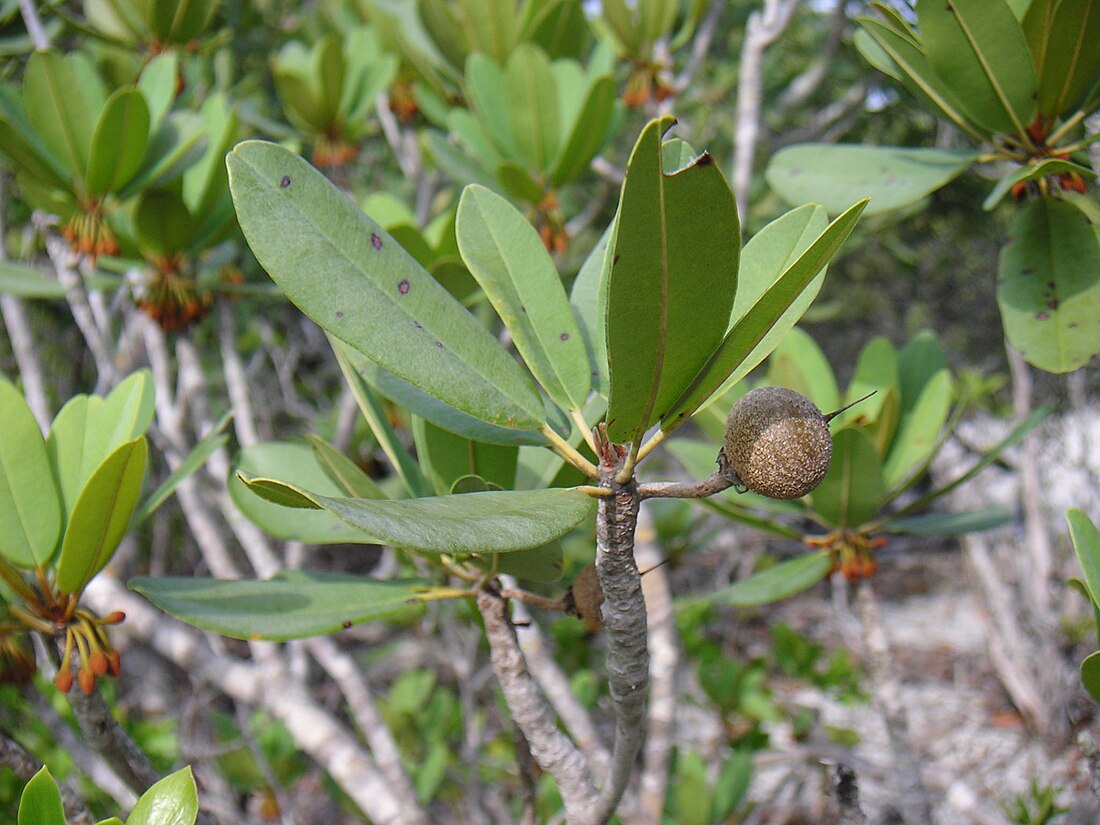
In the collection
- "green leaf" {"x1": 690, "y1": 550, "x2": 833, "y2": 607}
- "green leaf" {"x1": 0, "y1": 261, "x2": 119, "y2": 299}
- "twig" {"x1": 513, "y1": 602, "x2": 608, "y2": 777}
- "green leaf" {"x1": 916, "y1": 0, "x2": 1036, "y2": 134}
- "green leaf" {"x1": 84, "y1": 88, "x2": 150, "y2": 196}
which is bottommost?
"twig" {"x1": 513, "y1": 602, "x2": 608, "y2": 777}

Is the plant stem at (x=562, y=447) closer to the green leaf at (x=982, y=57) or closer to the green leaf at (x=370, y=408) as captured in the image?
A: the green leaf at (x=370, y=408)

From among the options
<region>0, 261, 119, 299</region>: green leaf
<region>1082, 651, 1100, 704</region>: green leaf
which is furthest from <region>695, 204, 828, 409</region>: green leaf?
<region>0, 261, 119, 299</region>: green leaf

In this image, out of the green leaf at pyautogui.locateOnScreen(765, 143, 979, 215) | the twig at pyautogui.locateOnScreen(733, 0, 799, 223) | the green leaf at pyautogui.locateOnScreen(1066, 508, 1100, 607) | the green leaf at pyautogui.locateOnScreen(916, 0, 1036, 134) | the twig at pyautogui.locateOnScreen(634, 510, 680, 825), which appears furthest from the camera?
the twig at pyautogui.locateOnScreen(733, 0, 799, 223)

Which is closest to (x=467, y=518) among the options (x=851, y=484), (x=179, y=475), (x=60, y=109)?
(x=179, y=475)

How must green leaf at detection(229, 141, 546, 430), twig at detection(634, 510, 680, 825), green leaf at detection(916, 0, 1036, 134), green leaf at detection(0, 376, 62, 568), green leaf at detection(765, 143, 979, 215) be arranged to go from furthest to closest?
twig at detection(634, 510, 680, 825), green leaf at detection(765, 143, 979, 215), green leaf at detection(916, 0, 1036, 134), green leaf at detection(0, 376, 62, 568), green leaf at detection(229, 141, 546, 430)

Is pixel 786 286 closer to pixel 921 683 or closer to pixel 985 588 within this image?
pixel 985 588

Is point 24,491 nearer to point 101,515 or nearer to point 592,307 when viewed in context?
point 101,515

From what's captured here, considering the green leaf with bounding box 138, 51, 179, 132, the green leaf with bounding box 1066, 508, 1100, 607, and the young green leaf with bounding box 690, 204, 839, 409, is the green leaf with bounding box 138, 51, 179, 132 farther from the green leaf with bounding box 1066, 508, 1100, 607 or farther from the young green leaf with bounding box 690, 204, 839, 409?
the green leaf with bounding box 1066, 508, 1100, 607

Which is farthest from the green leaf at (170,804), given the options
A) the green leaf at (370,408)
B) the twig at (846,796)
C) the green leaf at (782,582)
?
the green leaf at (782,582)
